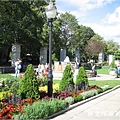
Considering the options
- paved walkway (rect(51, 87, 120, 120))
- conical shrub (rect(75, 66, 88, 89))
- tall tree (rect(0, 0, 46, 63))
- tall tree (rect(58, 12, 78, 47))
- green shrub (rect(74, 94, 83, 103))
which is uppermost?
tall tree (rect(58, 12, 78, 47))

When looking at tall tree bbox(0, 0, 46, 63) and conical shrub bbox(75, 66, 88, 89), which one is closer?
conical shrub bbox(75, 66, 88, 89)

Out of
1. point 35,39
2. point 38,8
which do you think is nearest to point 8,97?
point 35,39

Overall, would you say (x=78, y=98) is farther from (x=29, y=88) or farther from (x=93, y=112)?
(x=29, y=88)

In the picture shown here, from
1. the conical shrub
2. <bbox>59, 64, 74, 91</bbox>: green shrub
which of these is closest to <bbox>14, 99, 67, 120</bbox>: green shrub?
<bbox>59, 64, 74, 91</bbox>: green shrub

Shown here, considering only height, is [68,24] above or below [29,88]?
above

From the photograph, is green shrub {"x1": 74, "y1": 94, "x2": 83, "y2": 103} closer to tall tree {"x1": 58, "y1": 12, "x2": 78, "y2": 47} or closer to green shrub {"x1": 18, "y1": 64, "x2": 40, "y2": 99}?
green shrub {"x1": 18, "y1": 64, "x2": 40, "y2": 99}

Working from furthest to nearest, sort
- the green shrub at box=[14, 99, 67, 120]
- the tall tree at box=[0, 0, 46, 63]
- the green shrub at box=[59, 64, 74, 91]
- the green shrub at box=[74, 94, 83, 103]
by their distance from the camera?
the tall tree at box=[0, 0, 46, 63] → the green shrub at box=[59, 64, 74, 91] → the green shrub at box=[74, 94, 83, 103] → the green shrub at box=[14, 99, 67, 120]

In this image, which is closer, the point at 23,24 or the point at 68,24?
the point at 23,24

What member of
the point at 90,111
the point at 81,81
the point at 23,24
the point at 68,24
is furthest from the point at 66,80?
the point at 68,24

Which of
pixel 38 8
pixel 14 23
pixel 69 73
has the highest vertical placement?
pixel 38 8

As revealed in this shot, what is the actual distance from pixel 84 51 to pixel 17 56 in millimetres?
48454

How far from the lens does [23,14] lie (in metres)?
38.0

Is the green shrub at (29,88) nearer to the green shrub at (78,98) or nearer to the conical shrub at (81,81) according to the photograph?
the green shrub at (78,98)

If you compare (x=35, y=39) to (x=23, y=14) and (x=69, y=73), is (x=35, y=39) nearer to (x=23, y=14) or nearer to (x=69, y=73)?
(x=23, y=14)
